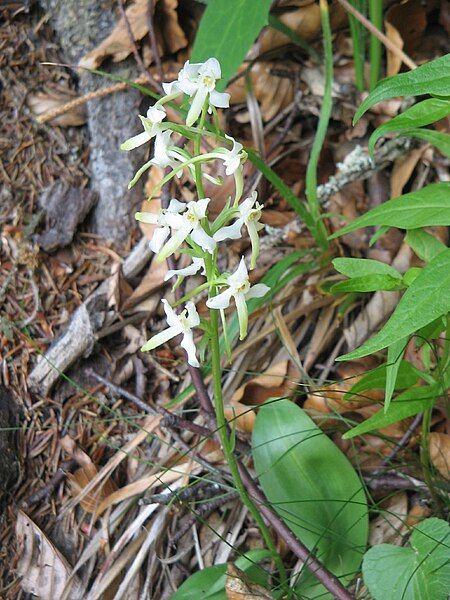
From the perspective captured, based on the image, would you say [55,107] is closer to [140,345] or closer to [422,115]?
[140,345]

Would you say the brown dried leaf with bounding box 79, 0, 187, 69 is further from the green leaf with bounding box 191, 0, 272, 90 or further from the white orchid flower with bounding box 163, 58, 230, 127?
the white orchid flower with bounding box 163, 58, 230, 127

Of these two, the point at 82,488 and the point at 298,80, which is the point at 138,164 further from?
the point at 82,488

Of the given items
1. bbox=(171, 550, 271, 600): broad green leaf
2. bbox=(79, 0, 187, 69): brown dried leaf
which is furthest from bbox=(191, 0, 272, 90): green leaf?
bbox=(171, 550, 271, 600): broad green leaf

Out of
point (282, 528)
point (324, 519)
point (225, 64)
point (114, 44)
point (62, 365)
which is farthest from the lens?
point (114, 44)

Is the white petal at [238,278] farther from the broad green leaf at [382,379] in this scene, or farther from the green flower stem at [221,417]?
the broad green leaf at [382,379]

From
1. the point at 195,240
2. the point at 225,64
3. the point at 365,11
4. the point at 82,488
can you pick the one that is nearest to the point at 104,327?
the point at 82,488

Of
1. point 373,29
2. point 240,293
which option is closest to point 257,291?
point 240,293

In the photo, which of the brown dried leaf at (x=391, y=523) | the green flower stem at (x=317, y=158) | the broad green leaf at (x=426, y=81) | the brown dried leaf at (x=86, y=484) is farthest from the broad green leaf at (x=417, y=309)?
the brown dried leaf at (x=86, y=484)
